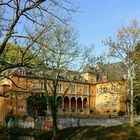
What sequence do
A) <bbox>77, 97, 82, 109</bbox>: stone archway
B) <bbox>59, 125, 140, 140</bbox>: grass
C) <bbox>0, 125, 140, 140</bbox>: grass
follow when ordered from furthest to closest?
<bbox>77, 97, 82, 109</bbox>: stone archway
<bbox>0, 125, 140, 140</bbox>: grass
<bbox>59, 125, 140, 140</bbox>: grass

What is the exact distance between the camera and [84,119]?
4197 cm

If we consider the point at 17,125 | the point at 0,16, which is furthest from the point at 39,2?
the point at 17,125

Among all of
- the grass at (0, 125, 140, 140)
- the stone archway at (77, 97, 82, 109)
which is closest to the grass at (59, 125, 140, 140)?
the grass at (0, 125, 140, 140)

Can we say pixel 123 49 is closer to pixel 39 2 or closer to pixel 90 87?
pixel 39 2

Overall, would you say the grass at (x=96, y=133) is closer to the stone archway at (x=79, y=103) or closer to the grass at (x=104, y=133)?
the grass at (x=104, y=133)

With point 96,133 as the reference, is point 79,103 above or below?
above

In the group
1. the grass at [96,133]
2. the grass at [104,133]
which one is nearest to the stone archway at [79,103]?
the grass at [96,133]

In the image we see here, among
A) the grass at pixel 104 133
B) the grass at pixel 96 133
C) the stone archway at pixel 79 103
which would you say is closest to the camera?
the grass at pixel 104 133

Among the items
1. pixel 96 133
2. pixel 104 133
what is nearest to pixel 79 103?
pixel 96 133

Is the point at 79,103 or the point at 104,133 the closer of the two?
the point at 104,133

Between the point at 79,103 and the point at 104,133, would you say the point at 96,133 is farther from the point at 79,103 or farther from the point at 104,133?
the point at 79,103

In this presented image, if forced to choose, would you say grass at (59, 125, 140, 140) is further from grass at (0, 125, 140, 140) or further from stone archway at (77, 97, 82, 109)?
stone archway at (77, 97, 82, 109)

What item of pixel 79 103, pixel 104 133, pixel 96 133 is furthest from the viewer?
pixel 79 103

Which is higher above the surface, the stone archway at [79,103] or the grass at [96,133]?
the stone archway at [79,103]
